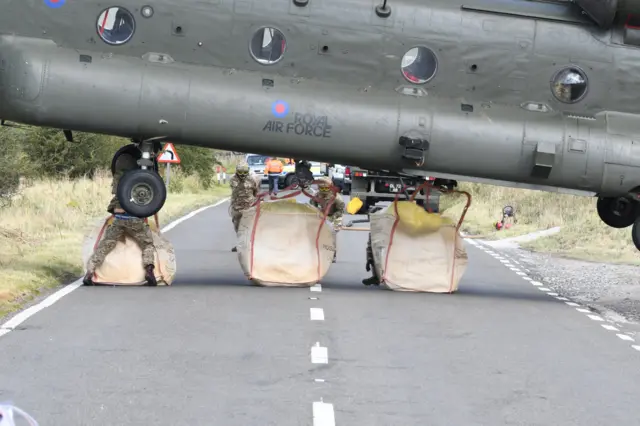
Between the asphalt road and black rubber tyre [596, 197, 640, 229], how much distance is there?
1572 millimetres

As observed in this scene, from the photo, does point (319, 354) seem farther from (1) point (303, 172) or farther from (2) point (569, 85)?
(2) point (569, 85)

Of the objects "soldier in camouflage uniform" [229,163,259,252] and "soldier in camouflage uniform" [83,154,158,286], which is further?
"soldier in camouflage uniform" [229,163,259,252]

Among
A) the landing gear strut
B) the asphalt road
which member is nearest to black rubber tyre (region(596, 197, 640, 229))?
the landing gear strut

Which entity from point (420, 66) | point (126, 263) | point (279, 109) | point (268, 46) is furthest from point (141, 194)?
point (420, 66)

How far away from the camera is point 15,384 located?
9562mm

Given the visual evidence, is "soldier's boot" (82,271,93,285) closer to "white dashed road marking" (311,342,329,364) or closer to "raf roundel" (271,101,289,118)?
"raf roundel" (271,101,289,118)

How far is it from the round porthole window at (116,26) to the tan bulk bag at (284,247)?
10.5ft

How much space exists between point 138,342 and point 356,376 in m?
2.61

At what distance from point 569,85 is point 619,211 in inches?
87.6

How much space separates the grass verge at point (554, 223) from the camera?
26.8m

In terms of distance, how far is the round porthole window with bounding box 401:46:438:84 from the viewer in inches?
639

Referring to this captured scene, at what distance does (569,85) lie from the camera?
54.4 ft

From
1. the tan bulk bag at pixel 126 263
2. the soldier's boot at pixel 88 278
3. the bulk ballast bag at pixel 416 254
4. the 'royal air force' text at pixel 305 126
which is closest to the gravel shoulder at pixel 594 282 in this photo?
the bulk ballast bag at pixel 416 254

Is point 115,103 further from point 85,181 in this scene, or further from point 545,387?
point 85,181
